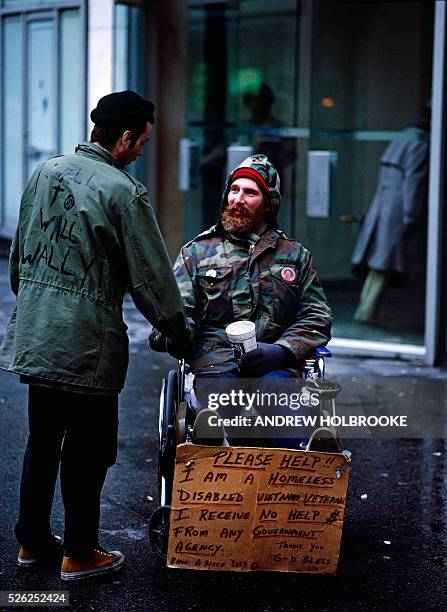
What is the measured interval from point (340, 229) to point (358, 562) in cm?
505

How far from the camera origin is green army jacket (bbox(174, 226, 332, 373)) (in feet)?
16.7

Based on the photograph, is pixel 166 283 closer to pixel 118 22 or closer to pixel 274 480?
pixel 274 480

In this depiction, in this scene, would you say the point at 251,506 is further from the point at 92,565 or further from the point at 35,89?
the point at 35,89

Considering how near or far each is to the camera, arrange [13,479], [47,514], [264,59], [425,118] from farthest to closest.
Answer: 1. [264,59]
2. [425,118]
3. [13,479]
4. [47,514]

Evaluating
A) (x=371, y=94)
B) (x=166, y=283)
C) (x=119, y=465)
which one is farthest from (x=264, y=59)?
(x=166, y=283)

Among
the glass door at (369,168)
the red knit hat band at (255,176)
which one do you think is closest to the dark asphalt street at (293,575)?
the red knit hat band at (255,176)

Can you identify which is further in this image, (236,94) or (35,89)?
(35,89)

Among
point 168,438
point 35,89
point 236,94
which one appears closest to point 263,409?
point 168,438

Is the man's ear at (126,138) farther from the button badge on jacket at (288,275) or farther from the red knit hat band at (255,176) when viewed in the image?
the button badge on jacket at (288,275)

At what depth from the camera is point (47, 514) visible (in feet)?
15.3

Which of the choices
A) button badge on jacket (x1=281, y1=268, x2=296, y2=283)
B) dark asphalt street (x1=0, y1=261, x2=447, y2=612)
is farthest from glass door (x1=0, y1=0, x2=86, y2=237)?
button badge on jacket (x1=281, y1=268, x2=296, y2=283)

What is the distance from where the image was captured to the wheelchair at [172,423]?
4.64m

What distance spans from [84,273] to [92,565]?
1.18 m

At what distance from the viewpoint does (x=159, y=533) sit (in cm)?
473
